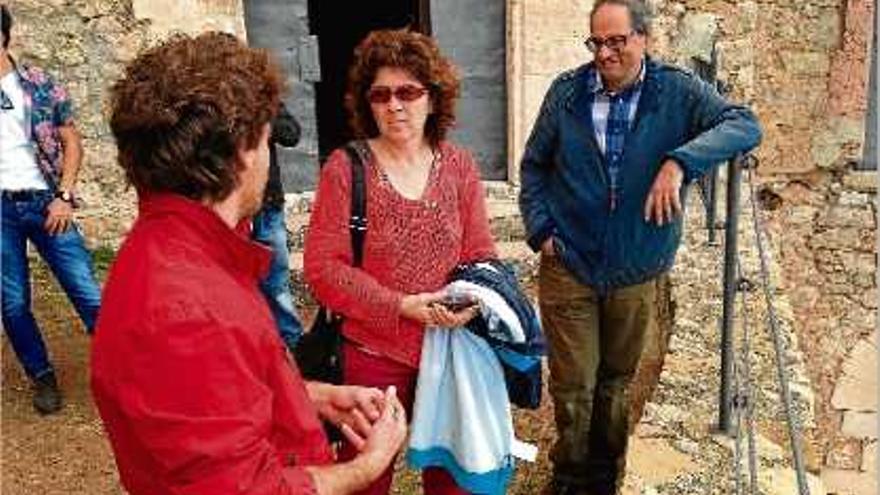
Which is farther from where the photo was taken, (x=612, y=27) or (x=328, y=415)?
(x=612, y=27)

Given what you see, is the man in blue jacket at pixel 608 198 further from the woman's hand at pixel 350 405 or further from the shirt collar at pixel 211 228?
the shirt collar at pixel 211 228

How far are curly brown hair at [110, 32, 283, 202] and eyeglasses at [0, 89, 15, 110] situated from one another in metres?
2.43

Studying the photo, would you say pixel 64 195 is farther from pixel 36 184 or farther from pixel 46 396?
pixel 46 396

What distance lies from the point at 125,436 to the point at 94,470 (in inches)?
107

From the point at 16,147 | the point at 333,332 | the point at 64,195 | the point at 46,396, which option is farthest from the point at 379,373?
the point at 46,396

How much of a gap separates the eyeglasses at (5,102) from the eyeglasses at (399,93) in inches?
74.1

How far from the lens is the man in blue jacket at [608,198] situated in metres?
2.97

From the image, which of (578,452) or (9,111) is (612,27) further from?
(9,111)

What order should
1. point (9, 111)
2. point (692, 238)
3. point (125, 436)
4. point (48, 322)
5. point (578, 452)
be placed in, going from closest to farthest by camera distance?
point (125, 436) < point (578, 452) < point (9, 111) < point (692, 238) < point (48, 322)

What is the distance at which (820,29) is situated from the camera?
6.62 m

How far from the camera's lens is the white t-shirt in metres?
3.82

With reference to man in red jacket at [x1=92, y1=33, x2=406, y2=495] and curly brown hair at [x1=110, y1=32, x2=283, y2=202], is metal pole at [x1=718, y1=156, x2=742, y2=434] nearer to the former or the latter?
man in red jacket at [x1=92, y1=33, x2=406, y2=495]

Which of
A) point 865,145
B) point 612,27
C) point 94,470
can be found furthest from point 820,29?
point 94,470

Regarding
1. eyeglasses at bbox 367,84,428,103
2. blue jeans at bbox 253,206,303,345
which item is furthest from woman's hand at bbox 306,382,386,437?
blue jeans at bbox 253,206,303,345
